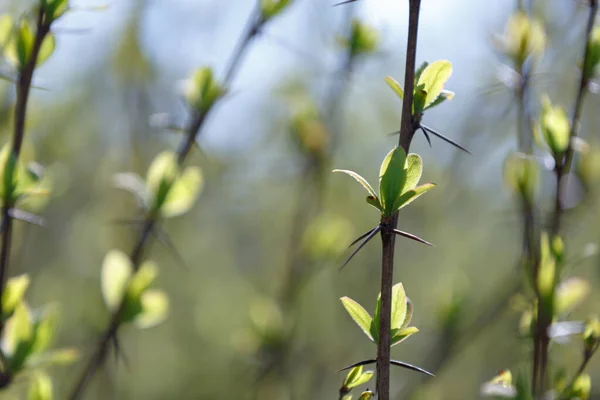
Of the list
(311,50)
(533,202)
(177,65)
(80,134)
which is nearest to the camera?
(533,202)

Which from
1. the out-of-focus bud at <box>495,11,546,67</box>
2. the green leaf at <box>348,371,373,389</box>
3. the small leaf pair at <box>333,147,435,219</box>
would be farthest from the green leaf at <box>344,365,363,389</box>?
the out-of-focus bud at <box>495,11,546,67</box>

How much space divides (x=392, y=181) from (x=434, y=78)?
4.7 inches

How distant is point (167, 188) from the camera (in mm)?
945

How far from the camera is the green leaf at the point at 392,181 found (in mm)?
573

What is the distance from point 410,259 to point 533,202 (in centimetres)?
191

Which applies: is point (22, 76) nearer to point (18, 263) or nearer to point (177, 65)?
point (18, 263)

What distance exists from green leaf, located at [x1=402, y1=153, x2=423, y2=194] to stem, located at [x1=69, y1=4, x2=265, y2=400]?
414 millimetres

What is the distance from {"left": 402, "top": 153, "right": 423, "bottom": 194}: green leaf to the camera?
599mm

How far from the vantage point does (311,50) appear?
2.47m

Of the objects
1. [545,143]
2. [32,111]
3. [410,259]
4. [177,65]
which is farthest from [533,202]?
[177,65]

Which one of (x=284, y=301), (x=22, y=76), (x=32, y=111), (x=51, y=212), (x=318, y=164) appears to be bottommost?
(x=51, y=212)

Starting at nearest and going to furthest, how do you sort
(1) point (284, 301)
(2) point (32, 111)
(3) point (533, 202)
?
1. (3) point (533, 202)
2. (2) point (32, 111)
3. (1) point (284, 301)

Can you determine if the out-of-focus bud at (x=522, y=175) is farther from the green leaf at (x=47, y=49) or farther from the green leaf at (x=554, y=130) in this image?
the green leaf at (x=47, y=49)

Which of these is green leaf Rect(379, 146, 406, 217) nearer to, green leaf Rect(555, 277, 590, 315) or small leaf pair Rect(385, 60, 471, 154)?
small leaf pair Rect(385, 60, 471, 154)
